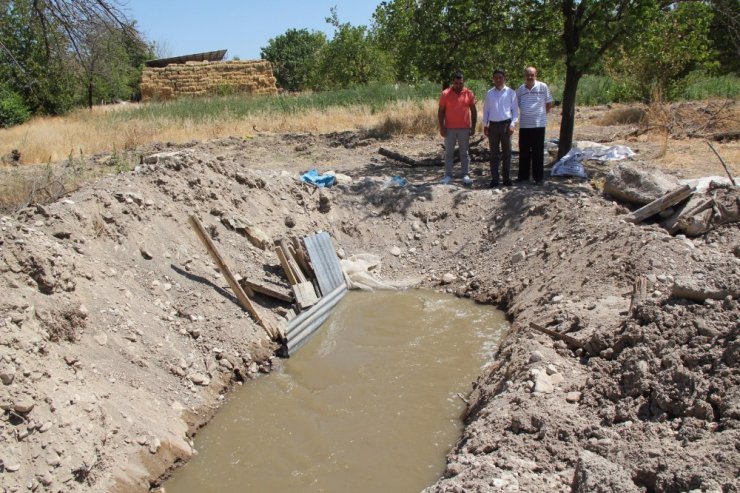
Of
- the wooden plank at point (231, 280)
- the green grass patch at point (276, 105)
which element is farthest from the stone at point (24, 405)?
the green grass patch at point (276, 105)

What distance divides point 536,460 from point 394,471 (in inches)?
41.7

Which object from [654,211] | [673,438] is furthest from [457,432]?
[654,211]

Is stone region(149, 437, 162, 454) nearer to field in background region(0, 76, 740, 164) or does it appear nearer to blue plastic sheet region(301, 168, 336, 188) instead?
blue plastic sheet region(301, 168, 336, 188)

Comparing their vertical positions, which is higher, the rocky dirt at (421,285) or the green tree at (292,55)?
the green tree at (292,55)

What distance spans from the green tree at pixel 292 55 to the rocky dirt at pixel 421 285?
28400 millimetres

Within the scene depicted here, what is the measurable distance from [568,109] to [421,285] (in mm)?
4299

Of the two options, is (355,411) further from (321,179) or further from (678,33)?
(678,33)

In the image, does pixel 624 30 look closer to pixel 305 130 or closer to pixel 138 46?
pixel 138 46

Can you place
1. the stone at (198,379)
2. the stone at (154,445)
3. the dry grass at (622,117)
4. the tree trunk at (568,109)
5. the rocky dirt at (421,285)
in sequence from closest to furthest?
the rocky dirt at (421,285), the stone at (154,445), the stone at (198,379), the tree trunk at (568,109), the dry grass at (622,117)

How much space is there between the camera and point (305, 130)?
16859mm

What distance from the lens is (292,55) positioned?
42969 millimetres

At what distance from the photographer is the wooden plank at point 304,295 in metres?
6.95

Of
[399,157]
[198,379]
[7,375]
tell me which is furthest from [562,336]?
[399,157]

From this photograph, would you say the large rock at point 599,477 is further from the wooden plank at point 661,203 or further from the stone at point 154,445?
the wooden plank at point 661,203
